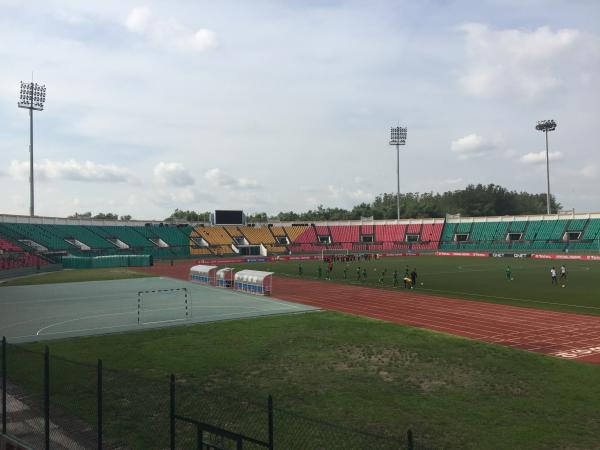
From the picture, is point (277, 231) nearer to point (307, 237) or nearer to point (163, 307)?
point (307, 237)

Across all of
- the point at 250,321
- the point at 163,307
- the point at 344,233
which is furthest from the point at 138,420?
the point at 344,233

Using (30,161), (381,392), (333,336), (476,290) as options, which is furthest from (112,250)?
(381,392)

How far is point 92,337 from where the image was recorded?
2241 centimetres

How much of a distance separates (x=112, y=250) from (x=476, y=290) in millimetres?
66099

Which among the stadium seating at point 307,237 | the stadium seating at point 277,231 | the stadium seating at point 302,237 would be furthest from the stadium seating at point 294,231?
the stadium seating at point 277,231

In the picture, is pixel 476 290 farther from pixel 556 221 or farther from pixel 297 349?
pixel 556 221

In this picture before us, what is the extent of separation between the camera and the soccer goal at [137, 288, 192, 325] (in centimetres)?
2709

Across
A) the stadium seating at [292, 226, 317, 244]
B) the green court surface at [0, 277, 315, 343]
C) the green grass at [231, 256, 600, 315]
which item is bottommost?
→ the green court surface at [0, 277, 315, 343]

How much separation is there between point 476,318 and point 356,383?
1471 cm

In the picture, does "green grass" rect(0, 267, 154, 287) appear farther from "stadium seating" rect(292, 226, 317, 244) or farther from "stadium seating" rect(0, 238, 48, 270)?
"stadium seating" rect(292, 226, 317, 244)

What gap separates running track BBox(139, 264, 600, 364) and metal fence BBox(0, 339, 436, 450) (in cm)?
1254

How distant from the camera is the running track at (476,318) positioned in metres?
21.0

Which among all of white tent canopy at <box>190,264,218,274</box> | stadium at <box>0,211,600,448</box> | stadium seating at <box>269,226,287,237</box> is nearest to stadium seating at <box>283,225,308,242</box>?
stadium seating at <box>269,226,287,237</box>

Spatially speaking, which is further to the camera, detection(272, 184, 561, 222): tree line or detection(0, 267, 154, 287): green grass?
detection(272, 184, 561, 222): tree line
